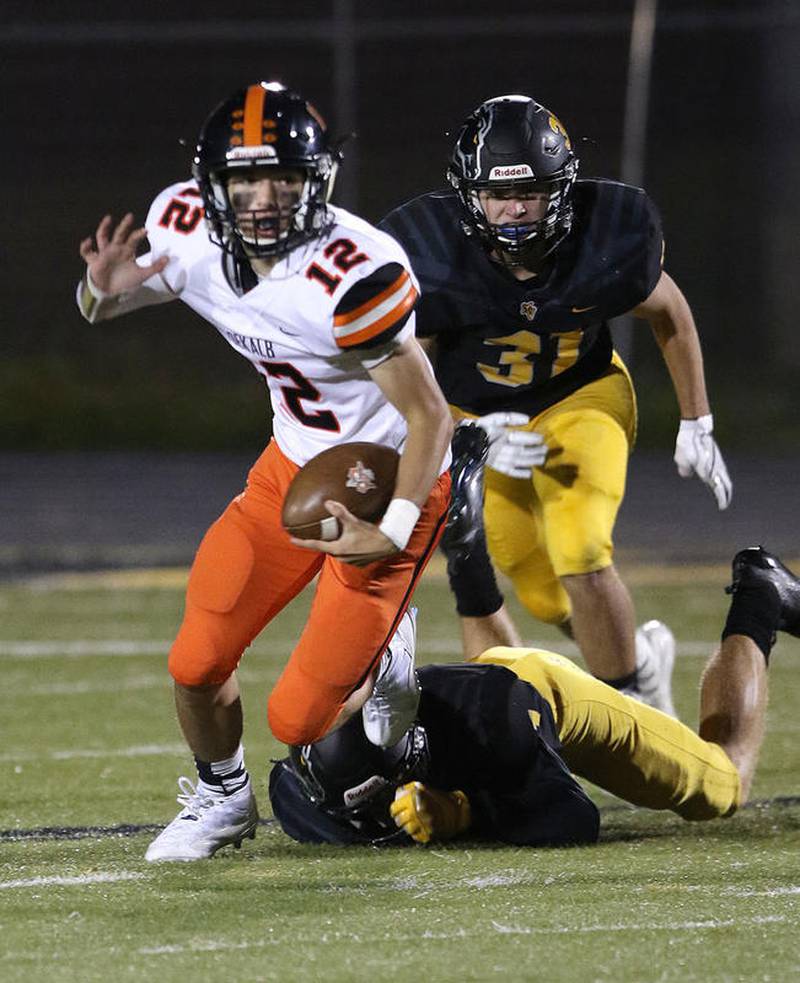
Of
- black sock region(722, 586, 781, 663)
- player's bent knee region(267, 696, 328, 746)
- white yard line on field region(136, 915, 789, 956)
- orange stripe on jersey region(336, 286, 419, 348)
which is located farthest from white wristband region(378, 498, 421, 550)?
black sock region(722, 586, 781, 663)

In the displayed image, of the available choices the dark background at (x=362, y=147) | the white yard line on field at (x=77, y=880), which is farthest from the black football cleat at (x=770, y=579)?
the dark background at (x=362, y=147)

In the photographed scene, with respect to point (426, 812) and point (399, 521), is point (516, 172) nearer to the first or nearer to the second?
point (399, 521)

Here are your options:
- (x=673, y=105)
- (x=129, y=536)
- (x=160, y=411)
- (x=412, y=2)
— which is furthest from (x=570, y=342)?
(x=412, y=2)

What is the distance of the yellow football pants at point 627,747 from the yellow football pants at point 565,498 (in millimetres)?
850

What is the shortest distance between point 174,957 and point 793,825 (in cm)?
164

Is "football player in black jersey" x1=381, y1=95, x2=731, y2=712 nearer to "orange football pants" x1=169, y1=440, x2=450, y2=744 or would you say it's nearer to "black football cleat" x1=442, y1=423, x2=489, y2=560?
"black football cleat" x1=442, y1=423, x2=489, y2=560

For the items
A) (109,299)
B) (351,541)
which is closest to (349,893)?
(351,541)

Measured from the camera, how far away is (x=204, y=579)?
3.78 metres

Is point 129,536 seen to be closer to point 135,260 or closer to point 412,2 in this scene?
point 135,260

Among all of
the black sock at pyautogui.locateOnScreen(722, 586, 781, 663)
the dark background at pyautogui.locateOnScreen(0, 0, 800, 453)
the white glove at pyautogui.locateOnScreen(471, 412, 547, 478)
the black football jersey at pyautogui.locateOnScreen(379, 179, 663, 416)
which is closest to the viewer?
the black sock at pyautogui.locateOnScreen(722, 586, 781, 663)

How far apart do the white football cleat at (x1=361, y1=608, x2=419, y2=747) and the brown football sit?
34 centimetres

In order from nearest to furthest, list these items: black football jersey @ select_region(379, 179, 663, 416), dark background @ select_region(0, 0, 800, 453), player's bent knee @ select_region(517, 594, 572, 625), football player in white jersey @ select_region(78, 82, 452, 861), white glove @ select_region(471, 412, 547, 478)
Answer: football player in white jersey @ select_region(78, 82, 452, 861) < black football jersey @ select_region(379, 179, 663, 416) < white glove @ select_region(471, 412, 547, 478) < player's bent knee @ select_region(517, 594, 572, 625) < dark background @ select_region(0, 0, 800, 453)

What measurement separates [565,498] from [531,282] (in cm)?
57

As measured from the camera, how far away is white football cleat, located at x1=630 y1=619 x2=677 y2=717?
5.05m
